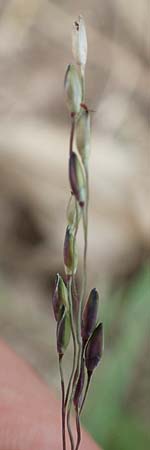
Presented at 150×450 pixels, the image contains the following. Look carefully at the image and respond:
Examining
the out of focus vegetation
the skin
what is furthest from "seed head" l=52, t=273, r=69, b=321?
the out of focus vegetation

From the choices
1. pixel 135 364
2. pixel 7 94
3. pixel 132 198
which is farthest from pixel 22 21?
pixel 135 364

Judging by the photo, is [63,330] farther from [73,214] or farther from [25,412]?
[25,412]

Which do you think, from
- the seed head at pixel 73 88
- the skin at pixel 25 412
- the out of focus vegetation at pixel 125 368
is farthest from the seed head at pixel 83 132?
the out of focus vegetation at pixel 125 368

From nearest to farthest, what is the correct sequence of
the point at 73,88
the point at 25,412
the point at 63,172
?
the point at 73,88 < the point at 25,412 < the point at 63,172

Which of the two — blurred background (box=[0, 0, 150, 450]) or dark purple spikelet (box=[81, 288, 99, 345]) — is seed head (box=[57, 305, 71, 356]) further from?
blurred background (box=[0, 0, 150, 450])

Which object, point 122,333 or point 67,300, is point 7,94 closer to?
point 122,333

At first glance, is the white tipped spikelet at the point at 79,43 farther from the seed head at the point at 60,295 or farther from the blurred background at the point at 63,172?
the blurred background at the point at 63,172

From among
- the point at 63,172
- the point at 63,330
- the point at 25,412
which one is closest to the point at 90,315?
the point at 63,330
